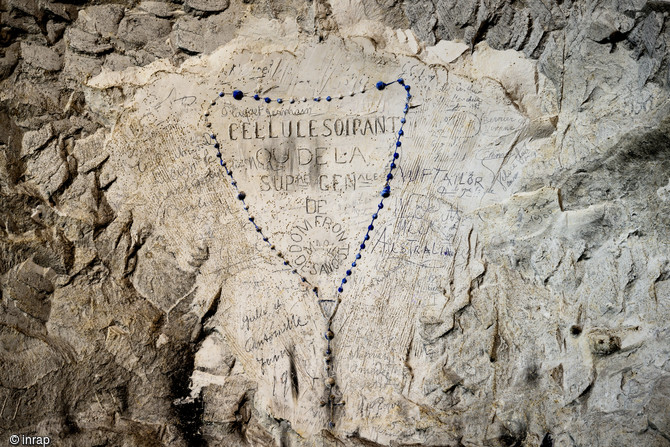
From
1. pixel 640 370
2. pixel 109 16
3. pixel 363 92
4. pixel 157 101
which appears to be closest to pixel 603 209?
pixel 640 370

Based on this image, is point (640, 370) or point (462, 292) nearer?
point (640, 370)

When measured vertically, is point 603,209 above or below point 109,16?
below

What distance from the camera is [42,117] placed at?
95.3 inches

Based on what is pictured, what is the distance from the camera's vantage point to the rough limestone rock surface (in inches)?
86.7

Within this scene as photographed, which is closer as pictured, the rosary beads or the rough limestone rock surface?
the rough limestone rock surface

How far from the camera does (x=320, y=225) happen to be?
2.36 metres

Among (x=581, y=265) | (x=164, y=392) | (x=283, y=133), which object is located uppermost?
(x=283, y=133)

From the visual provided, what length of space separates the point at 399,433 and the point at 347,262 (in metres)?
0.69

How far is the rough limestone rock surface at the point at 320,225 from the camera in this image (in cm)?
220

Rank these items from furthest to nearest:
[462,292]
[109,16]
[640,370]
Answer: [109,16] → [462,292] → [640,370]

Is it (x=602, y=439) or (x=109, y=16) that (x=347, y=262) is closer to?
(x=602, y=439)

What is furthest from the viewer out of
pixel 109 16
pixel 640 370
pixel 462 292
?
pixel 109 16

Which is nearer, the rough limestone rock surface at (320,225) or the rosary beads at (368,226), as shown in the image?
the rough limestone rock surface at (320,225)

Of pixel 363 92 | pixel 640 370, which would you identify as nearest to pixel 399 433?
pixel 640 370
